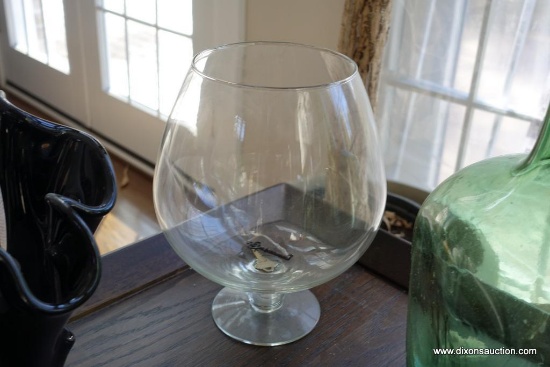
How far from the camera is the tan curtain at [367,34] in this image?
75 centimetres

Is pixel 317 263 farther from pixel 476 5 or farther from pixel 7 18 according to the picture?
pixel 7 18

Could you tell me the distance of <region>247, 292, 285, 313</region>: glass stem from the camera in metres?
0.48

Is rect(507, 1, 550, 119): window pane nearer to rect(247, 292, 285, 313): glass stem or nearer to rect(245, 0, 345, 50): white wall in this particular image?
rect(245, 0, 345, 50): white wall

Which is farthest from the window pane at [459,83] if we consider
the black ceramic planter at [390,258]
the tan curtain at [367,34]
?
the black ceramic planter at [390,258]

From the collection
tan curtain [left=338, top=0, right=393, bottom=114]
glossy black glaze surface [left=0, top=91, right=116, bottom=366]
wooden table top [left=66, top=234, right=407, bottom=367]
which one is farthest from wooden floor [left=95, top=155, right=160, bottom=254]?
glossy black glaze surface [left=0, top=91, right=116, bottom=366]

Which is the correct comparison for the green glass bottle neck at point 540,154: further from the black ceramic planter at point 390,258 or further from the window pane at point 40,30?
the window pane at point 40,30

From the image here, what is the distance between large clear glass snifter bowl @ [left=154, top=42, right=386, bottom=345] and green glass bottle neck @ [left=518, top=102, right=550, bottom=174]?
4.1 inches

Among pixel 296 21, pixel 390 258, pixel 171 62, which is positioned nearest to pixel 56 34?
pixel 171 62

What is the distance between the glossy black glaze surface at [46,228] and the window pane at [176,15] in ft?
3.45

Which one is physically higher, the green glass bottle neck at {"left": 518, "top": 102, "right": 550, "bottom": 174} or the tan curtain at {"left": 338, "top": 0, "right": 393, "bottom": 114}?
the green glass bottle neck at {"left": 518, "top": 102, "right": 550, "bottom": 174}

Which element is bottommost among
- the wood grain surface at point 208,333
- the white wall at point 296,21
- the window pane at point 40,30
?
the window pane at point 40,30

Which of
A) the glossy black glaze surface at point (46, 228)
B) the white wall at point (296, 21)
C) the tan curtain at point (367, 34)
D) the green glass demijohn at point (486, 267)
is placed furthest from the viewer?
the white wall at point (296, 21)

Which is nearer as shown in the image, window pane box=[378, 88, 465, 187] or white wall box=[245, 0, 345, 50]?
window pane box=[378, 88, 465, 187]

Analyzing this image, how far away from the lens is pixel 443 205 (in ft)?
1.29
